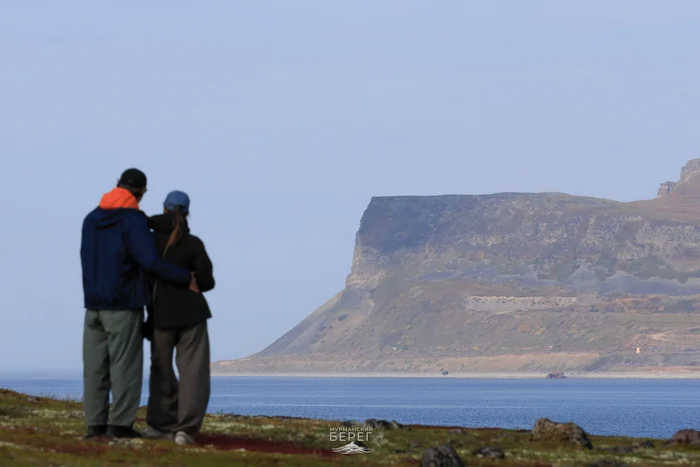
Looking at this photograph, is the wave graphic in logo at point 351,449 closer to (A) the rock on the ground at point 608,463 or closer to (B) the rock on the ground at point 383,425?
(A) the rock on the ground at point 608,463

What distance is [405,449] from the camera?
22.0m

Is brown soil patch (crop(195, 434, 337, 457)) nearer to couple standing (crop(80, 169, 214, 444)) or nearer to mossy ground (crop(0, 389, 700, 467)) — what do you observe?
mossy ground (crop(0, 389, 700, 467))

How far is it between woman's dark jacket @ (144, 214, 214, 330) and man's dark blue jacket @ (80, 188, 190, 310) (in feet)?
0.61

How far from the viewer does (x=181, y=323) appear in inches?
→ 722

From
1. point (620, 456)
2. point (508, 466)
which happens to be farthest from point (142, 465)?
point (620, 456)

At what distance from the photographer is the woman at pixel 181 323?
18.4 m

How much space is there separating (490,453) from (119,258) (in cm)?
736

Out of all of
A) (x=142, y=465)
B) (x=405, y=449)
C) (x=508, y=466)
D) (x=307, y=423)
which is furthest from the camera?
(x=307, y=423)

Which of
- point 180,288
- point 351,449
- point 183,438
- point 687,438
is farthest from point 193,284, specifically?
point 687,438

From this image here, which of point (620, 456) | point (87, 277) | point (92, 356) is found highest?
point (87, 277)

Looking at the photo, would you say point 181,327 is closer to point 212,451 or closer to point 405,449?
point 212,451

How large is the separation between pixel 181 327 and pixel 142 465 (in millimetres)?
2644

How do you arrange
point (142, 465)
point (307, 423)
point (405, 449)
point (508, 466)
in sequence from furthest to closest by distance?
point (307, 423)
point (405, 449)
point (508, 466)
point (142, 465)

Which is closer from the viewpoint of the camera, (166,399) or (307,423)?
(166,399)
